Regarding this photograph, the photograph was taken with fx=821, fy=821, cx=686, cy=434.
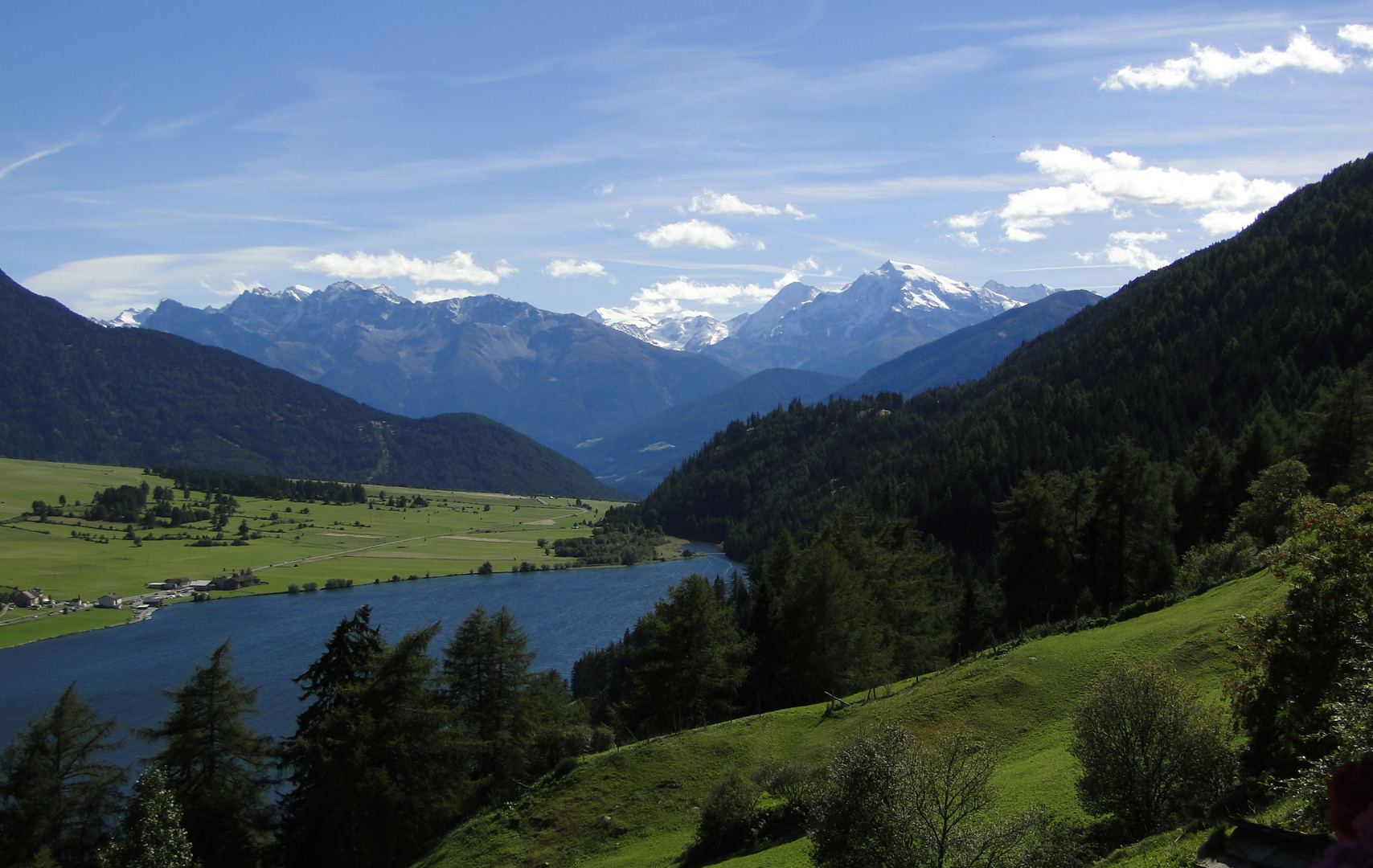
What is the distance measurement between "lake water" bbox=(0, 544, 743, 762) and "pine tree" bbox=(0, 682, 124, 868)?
40.3 meters

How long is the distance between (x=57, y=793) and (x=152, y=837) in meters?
13.7

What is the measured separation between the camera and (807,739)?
41.5 metres

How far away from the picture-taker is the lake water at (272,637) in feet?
346

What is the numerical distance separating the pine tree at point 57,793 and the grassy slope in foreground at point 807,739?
68.3 ft

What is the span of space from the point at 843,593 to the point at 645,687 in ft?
50.6

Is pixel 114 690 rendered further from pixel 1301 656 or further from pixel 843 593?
pixel 1301 656

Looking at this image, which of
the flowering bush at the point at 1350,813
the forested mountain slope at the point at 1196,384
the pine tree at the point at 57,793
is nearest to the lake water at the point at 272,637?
the pine tree at the point at 57,793

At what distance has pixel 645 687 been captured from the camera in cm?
5597

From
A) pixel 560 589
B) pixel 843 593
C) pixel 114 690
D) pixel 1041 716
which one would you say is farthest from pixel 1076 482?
pixel 560 589

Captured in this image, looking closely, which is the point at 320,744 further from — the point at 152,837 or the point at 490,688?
the point at 490,688

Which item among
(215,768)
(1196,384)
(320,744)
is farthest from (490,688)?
(1196,384)

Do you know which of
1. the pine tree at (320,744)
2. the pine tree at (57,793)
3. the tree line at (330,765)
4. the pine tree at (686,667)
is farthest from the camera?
the pine tree at (686,667)

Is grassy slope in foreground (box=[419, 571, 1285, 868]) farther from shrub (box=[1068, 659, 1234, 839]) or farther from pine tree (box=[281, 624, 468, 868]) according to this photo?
shrub (box=[1068, 659, 1234, 839])

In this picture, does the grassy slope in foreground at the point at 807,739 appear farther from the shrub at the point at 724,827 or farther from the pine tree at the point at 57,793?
the pine tree at the point at 57,793
